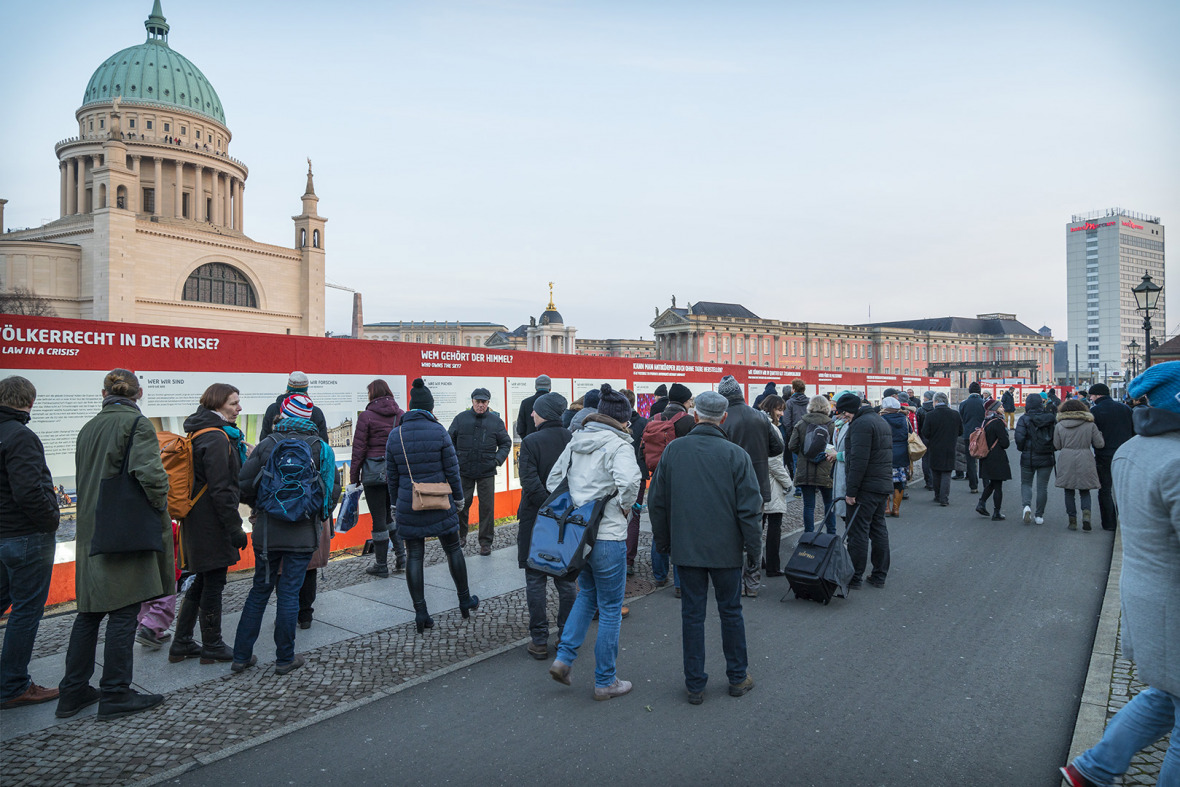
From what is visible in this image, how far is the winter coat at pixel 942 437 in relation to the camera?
42.2 feet

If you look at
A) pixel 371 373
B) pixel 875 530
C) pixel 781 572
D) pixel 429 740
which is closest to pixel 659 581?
pixel 781 572

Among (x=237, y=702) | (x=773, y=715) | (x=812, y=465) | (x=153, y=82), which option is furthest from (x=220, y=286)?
(x=773, y=715)

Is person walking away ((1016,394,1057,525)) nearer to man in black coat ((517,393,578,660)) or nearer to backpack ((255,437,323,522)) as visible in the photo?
man in black coat ((517,393,578,660))

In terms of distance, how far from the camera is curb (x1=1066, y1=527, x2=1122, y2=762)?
3924 mm

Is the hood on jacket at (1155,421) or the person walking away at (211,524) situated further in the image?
the person walking away at (211,524)

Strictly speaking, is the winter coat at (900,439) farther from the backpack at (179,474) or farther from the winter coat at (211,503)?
the backpack at (179,474)

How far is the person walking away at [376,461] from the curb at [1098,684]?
6.17 metres

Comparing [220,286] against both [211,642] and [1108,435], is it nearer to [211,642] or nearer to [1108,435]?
[211,642]

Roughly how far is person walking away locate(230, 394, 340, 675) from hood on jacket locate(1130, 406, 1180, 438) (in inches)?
194

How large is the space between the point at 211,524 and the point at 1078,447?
10894mm

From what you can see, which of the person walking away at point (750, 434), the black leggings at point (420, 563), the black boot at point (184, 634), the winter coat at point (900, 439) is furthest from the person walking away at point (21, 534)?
the winter coat at point (900, 439)

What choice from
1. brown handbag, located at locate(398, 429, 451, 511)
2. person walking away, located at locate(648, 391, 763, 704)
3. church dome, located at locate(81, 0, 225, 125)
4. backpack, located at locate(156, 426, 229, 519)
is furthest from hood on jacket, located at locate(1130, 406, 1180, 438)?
church dome, located at locate(81, 0, 225, 125)

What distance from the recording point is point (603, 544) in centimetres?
476

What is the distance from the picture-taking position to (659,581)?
25.0 feet
